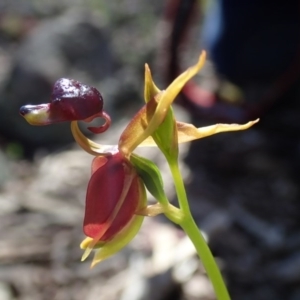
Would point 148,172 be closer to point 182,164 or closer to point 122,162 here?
point 122,162

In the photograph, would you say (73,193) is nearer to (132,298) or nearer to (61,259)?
(61,259)

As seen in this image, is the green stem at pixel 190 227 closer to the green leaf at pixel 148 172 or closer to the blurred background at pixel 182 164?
the green leaf at pixel 148 172

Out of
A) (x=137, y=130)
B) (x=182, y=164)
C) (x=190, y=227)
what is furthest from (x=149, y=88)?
(x=182, y=164)

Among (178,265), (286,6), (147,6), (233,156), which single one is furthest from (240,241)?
(147,6)

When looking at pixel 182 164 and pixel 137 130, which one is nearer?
pixel 137 130

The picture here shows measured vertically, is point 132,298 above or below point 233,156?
above

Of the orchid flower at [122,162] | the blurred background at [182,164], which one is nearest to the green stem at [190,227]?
the orchid flower at [122,162]

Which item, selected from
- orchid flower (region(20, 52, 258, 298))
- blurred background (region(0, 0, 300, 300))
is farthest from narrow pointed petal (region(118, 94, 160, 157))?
blurred background (region(0, 0, 300, 300))
